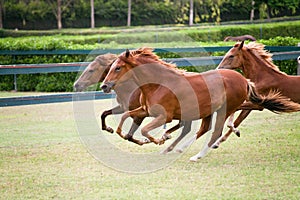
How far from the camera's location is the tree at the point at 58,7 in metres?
62.8

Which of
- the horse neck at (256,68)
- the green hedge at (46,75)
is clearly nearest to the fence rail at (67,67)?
the green hedge at (46,75)

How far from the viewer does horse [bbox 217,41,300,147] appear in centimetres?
1106

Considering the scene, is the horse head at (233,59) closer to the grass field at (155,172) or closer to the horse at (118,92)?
the grass field at (155,172)

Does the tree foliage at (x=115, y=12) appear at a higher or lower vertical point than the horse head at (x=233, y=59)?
lower

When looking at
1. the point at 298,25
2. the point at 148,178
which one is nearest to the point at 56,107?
the point at 148,178

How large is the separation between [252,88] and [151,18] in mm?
62138

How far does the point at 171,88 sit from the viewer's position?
9.23m

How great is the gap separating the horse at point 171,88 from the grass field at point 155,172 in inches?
27.8

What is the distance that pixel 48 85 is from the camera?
2011 centimetres

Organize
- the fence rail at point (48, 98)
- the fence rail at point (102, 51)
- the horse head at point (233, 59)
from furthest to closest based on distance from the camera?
1. the fence rail at point (102, 51)
2. the fence rail at point (48, 98)
3. the horse head at point (233, 59)

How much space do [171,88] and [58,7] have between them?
5380 centimetres

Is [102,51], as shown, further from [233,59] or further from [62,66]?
[233,59]

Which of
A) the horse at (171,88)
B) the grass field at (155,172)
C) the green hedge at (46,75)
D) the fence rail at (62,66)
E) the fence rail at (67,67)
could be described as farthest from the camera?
the green hedge at (46,75)

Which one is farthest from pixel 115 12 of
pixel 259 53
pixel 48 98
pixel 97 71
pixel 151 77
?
pixel 151 77
